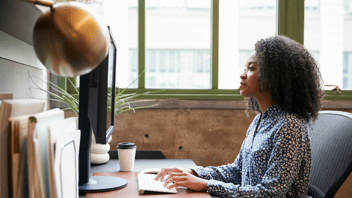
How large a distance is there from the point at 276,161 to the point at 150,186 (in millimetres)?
447

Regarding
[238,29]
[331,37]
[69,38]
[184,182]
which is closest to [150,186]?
[184,182]

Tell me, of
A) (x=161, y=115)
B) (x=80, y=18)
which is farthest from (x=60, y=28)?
(x=161, y=115)

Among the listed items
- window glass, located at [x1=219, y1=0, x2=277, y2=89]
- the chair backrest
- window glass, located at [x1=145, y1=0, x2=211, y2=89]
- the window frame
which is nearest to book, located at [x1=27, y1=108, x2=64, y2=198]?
the chair backrest

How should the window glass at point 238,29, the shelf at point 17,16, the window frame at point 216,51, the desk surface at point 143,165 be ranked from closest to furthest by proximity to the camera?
the shelf at point 17,16
the desk surface at point 143,165
the window frame at point 216,51
the window glass at point 238,29

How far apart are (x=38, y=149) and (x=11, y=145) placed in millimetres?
39

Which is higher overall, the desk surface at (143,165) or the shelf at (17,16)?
the shelf at (17,16)

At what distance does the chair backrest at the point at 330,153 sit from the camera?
1014 millimetres

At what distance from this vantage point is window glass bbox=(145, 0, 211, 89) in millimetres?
2299

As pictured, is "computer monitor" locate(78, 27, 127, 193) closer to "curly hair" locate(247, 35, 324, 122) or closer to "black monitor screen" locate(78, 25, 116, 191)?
"black monitor screen" locate(78, 25, 116, 191)

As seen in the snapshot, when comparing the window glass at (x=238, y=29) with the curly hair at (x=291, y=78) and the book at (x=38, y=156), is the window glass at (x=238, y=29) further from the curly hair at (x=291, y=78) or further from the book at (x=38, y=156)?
the book at (x=38, y=156)

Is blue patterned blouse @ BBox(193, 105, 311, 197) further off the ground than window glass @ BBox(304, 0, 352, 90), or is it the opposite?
window glass @ BBox(304, 0, 352, 90)

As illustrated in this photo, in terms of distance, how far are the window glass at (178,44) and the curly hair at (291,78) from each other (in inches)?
44.7

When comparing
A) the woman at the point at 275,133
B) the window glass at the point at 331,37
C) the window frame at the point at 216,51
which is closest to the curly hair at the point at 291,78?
the woman at the point at 275,133

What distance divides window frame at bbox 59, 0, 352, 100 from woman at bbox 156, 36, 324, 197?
899 millimetres
